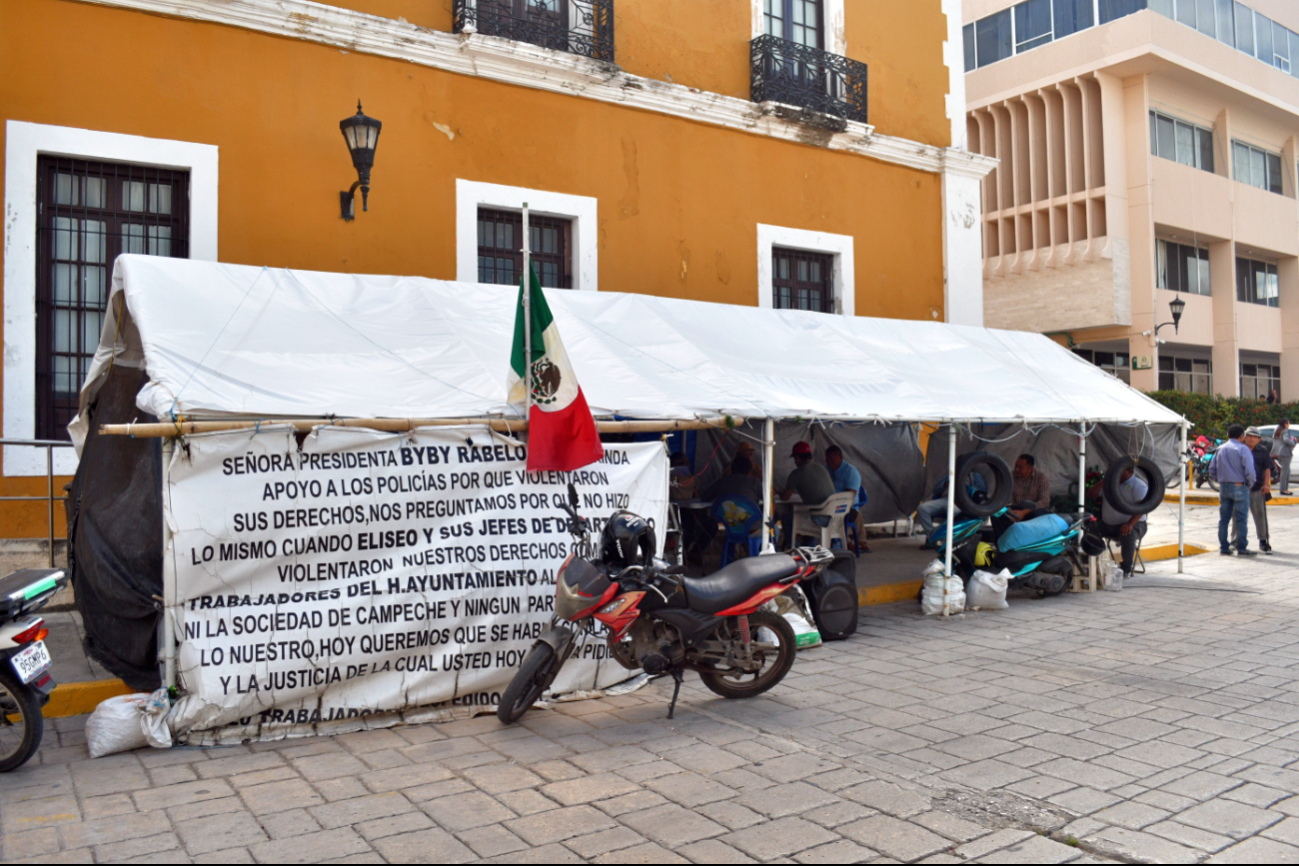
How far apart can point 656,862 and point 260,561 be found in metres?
3.01

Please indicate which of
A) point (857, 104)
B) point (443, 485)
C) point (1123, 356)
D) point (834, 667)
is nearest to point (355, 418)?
point (443, 485)

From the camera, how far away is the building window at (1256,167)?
103 feet

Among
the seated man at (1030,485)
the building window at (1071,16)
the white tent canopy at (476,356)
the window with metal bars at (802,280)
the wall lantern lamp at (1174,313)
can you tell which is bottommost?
the seated man at (1030,485)

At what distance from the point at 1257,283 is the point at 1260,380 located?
11.5ft

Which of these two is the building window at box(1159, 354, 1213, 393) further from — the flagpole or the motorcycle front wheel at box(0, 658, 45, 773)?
the motorcycle front wheel at box(0, 658, 45, 773)

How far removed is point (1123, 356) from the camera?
31484 mm

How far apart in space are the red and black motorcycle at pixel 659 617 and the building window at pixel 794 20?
9023mm

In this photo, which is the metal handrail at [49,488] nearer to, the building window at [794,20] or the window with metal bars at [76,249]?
the window with metal bars at [76,249]

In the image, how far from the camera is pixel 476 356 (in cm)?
696

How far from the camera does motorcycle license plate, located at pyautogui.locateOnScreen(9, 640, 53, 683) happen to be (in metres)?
4.88

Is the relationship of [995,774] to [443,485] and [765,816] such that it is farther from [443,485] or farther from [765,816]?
[443,485]

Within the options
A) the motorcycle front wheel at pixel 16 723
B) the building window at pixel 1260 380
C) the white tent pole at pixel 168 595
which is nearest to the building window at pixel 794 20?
the white tent pole at pixel 168 595

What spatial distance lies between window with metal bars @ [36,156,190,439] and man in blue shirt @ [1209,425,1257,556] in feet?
40.5

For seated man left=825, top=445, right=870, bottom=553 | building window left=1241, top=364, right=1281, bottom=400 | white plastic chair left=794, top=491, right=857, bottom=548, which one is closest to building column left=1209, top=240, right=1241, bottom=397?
building window left=1241, top=364, right=1281, bottom=400
